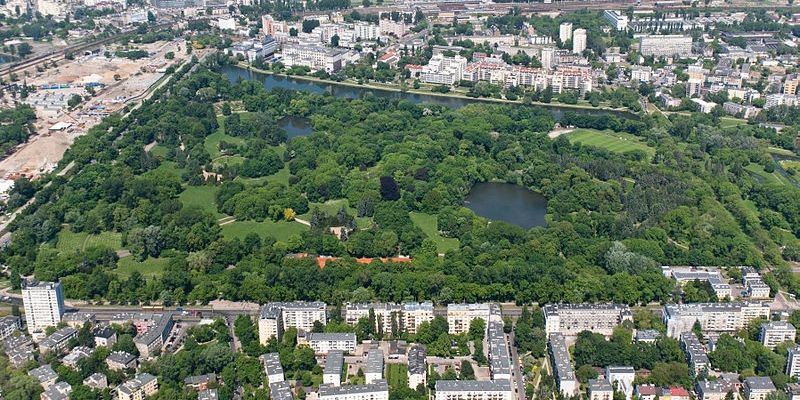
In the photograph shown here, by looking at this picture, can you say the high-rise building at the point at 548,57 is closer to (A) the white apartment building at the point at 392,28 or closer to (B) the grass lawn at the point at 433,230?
(A) the white apartment building at the point at 392,28

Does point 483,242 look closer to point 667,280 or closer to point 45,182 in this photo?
point 667,280

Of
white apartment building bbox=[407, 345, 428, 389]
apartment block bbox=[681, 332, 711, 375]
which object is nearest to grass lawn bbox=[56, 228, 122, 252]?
white apartment building bbox=[407, 345, 428, 389]

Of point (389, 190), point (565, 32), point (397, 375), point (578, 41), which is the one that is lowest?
point (397, 375)

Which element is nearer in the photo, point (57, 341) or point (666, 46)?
point (57, 341)

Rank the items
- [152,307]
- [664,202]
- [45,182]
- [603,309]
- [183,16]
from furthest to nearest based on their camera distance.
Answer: [183,16] < [45,182] < [664,202] < [152,307] < [603,309]

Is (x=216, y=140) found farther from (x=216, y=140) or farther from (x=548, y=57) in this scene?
(x=548, y=57)

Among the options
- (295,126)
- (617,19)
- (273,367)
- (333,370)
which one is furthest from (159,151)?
(617,19)

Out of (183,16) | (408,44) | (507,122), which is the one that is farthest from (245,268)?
(183,16)
